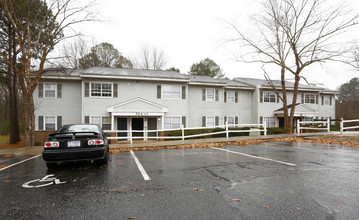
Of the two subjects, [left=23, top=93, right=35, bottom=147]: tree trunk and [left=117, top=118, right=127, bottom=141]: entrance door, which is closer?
[left=23, top=93, right=35, bottom=147]: tree trunk

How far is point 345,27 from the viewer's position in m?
16.7

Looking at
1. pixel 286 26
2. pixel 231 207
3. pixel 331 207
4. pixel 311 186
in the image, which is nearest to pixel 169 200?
pixel 231 207

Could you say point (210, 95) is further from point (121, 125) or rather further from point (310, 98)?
point (310, 98)

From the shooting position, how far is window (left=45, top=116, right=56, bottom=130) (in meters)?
17.8

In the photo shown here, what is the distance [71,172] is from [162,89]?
14.4m

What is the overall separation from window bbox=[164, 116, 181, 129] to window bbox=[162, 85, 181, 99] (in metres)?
2.07

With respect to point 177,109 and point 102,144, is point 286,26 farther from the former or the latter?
point 102,144

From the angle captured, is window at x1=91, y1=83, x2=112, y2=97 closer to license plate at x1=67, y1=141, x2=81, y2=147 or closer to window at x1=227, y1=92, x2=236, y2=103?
license plate at x1=67, y1=141, x2=81, y2=147

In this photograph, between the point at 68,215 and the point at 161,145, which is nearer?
the point at 68,215

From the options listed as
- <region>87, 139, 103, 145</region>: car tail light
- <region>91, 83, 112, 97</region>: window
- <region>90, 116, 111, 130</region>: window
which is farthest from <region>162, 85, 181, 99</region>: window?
<region>87, 139, 103, 145</region>: car tail light

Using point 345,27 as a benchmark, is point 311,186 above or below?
below

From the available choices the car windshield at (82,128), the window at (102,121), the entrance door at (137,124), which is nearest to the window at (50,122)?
the window at (102,121)

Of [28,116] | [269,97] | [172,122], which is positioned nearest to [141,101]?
[172,122]

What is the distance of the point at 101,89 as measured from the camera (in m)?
18.3
